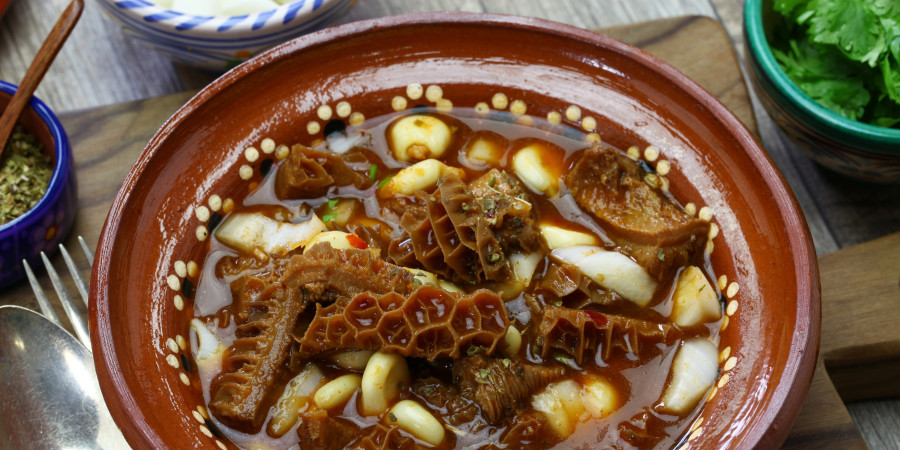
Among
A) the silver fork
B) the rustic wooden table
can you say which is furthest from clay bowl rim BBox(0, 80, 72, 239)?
the rustic wooden table

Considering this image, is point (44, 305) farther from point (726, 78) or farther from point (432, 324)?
point (726, 78)

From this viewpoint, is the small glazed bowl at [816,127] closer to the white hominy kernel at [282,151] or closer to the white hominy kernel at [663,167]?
the white hominy kernel at [663,167]

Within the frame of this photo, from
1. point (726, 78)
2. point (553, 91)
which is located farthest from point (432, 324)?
point (726, 78)

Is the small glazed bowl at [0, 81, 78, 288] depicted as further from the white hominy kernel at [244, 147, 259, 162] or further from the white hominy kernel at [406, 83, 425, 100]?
the white hominy kernel at [406, 83, 425, 100]

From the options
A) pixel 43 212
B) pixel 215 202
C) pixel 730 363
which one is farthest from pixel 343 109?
pixel 730 363

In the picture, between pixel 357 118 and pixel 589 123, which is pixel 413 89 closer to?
pixel 357 118
